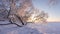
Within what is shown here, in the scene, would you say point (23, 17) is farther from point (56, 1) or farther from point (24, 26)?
point (56, 1)

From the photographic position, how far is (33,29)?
1.33 metres

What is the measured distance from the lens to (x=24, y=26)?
1.37 meters

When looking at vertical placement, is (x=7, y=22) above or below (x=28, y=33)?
above

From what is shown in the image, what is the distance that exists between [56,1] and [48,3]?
10cm

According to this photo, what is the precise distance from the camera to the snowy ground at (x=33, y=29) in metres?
1.28

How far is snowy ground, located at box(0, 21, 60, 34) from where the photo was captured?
128 centimetres

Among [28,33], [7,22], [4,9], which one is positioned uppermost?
[4,9]

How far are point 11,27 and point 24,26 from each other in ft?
0.52

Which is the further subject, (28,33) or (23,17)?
(23,17)

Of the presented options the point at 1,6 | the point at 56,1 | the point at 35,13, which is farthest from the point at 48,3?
the point at 1,6

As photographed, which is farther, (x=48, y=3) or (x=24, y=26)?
(x=48, y=3)

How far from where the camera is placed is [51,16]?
1.51 meters

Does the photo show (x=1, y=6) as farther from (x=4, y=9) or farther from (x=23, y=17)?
(x=23, y=17)

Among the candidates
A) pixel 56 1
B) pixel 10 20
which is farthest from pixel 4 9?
pixel 56 1
